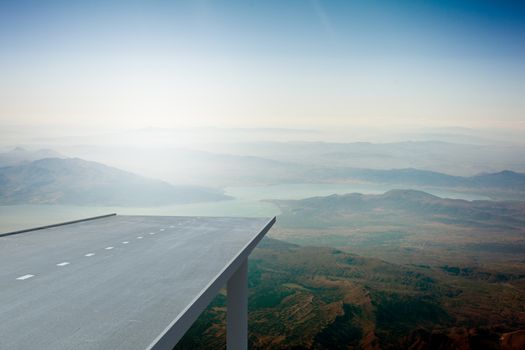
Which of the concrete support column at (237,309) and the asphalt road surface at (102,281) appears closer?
the asphalt road surface at (102,281)

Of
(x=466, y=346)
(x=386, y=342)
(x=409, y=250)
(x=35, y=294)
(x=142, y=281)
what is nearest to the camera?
(x=35, y=294)

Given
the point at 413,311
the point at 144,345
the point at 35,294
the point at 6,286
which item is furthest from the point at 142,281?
the point at 413,311

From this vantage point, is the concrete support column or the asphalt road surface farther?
the concrete support column

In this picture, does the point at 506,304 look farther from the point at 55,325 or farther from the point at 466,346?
the point at 55,325

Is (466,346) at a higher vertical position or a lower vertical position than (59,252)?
lower

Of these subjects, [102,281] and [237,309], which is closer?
[102,281]

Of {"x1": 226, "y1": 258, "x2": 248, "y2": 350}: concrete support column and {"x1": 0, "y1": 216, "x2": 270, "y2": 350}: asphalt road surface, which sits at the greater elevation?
{"x1": 0, "y1": 216, "x2": 270, "y2": 350}: asphalt road surface

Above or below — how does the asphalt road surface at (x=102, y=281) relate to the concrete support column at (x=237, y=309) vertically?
above

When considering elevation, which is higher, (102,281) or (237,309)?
(102,281)
